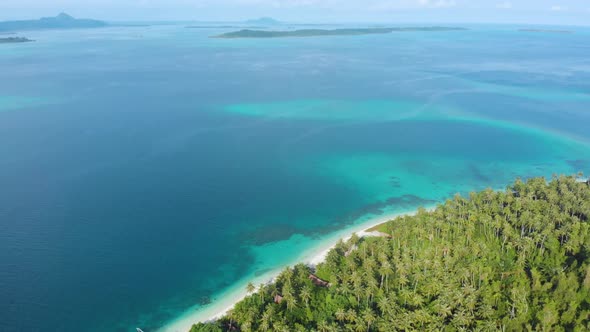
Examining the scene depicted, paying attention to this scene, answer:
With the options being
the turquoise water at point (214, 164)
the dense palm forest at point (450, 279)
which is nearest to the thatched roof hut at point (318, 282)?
the dense palm forest at point (450, 279)

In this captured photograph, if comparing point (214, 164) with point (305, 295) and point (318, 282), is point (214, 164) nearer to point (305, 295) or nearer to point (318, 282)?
point (318, 282)

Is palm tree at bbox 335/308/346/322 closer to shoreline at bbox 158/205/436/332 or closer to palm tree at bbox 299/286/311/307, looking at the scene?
palm tree at bbox 299/286/311/307

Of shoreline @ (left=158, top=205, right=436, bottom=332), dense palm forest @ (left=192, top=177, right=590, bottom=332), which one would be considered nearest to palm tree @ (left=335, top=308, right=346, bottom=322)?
dense palm forest @ (left=192, top=177, right=590, bottom=332)

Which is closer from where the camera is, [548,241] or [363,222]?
[548,241]

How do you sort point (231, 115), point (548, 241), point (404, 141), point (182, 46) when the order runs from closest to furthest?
point (548, 241) → point (404, 141) → point (231, 115) → point (182, 46)

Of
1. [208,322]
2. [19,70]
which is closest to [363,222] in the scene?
[208,322]

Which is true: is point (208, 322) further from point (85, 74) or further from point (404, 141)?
point (85, 74)
